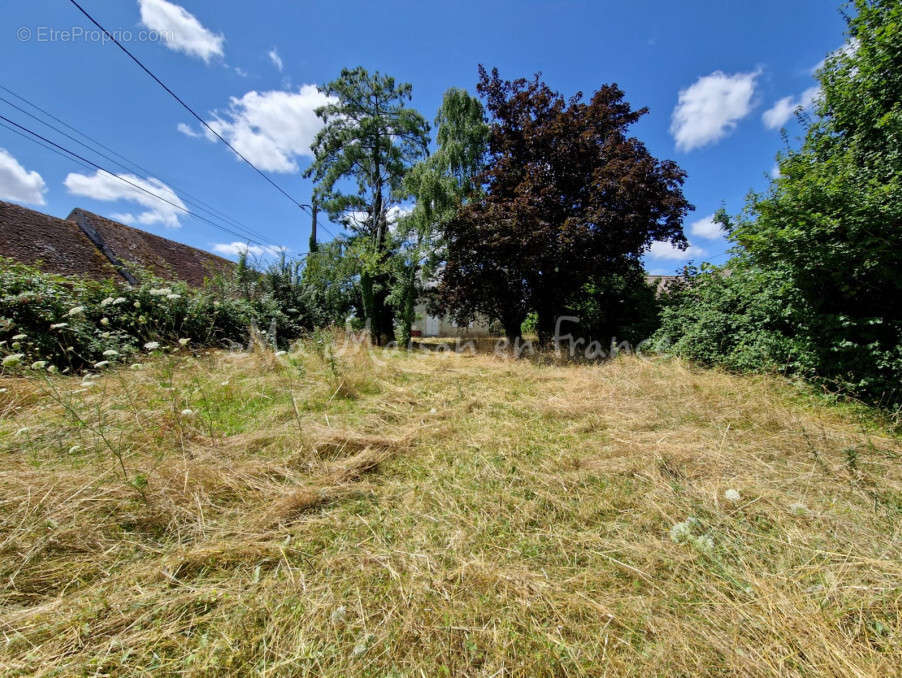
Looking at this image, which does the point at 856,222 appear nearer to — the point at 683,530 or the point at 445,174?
the point at 683,530

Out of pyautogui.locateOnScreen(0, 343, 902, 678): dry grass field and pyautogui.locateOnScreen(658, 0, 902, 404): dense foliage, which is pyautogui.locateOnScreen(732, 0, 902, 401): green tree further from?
pyautogui.locateOnScreen(0, 343, 902, 678): dry grass field

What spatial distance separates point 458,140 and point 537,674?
37.7 ft

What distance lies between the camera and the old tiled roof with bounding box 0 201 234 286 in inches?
330

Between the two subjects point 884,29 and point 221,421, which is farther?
point 884,29

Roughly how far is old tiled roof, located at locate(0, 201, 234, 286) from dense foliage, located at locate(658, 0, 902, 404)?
38.9ft

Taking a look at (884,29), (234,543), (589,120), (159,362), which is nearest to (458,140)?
(589,120)

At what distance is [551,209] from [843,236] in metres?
5.16

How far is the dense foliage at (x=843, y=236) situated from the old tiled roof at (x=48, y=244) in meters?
15.5

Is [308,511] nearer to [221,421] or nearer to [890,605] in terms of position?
[221,421]

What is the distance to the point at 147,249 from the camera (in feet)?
38.5

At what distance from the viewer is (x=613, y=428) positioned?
3207 millimetres

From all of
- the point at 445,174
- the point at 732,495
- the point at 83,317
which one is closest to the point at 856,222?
the point at 732,495

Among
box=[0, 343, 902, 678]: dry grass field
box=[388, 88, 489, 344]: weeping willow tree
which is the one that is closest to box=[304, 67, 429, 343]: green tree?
box=[388, 88, 489, 344]: weeping willow tree

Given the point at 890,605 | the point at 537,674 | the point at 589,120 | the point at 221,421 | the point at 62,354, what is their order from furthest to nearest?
the point at 589,120, the point at 62,354, the point at 221,421, the point at 890,605, the point at 537,674
